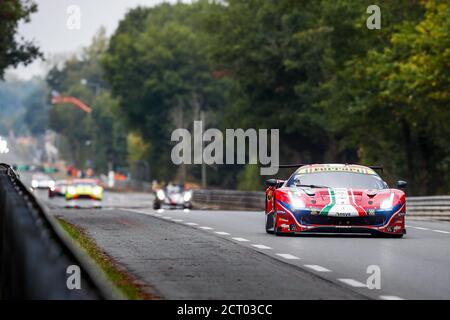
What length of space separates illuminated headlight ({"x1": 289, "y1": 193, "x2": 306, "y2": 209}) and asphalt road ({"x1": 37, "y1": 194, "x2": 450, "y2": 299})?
1.99 feet

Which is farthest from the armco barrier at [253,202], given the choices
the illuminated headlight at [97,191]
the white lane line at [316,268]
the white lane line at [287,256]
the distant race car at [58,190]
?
the white lane line at [316,268]

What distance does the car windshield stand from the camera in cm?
2298

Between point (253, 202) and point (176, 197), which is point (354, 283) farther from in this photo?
point (253, 202)

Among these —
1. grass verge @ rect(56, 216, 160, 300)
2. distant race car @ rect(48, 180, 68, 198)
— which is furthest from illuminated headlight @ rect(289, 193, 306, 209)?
distant race car @ rect(48, 180, 68, 198)

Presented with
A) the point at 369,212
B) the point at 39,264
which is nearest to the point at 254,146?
the point at 369,212

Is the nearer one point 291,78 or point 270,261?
point 270,261

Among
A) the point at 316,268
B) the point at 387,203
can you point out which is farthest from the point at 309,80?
the point at 316,268

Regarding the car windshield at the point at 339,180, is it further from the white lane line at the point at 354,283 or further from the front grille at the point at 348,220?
the white lane line at the point at 354,283

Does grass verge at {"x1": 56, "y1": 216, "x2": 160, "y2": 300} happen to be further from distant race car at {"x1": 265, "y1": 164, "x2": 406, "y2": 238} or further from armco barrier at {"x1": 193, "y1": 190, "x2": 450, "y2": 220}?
armco barrier at {"x1": 193, "y1": 190, "x2": 450, "y2": 220}

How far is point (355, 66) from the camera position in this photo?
203ft

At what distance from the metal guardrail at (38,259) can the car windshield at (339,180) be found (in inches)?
514

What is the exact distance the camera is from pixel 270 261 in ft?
53.0

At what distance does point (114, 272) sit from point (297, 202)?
8.43 metres

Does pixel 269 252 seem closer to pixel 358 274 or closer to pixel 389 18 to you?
pixel 358 274
